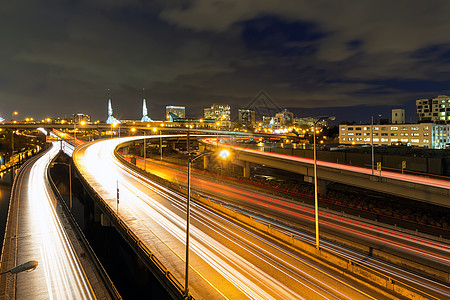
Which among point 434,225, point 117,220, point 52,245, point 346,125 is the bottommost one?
point 434,225

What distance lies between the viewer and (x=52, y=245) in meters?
22.6

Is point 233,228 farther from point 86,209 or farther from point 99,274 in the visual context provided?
point 86,209

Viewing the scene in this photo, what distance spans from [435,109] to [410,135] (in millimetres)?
58098

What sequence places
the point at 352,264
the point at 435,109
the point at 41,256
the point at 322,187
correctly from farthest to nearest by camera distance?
1. the point at 435,109
2. the point at 322,187
3. the point at 41,256
4. the point at 352,264

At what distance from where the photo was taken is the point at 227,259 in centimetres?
1744

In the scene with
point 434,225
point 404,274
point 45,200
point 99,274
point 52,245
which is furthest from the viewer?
point 45,200

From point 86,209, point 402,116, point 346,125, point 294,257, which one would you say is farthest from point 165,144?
point 294,257

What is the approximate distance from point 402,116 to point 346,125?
108ft

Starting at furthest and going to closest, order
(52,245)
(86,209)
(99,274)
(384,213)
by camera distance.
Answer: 1. (86,209)
2. (384,213)
3. (52,245)
4. (99,274)

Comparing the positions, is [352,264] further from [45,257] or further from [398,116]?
[398,116]

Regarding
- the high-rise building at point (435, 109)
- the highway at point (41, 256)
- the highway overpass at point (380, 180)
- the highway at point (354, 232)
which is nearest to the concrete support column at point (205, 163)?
the highway overpass at point (380, 180)

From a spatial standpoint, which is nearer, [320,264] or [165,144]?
[320,264]

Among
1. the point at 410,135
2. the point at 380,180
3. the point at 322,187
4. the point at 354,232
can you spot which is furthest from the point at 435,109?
the point at 354,232

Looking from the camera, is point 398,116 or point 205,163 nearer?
point 205,163
